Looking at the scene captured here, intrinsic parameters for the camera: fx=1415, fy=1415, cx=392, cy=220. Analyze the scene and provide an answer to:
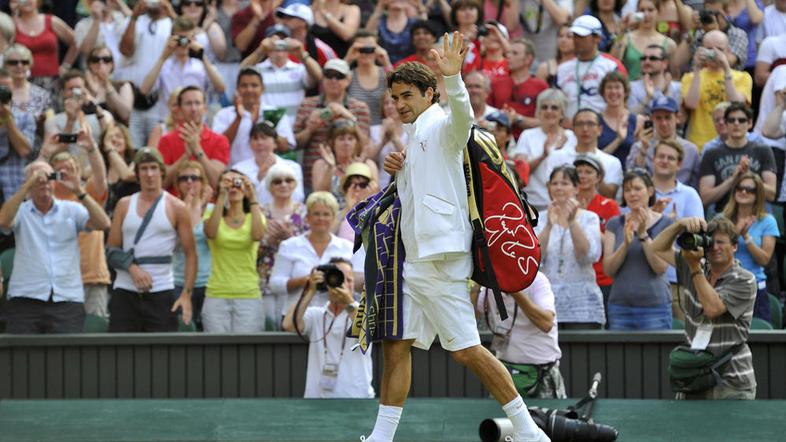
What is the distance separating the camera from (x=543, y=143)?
38.6ft

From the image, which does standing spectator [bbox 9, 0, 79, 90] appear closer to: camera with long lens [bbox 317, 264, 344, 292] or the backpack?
camera with long lens [bbox 317, 264, 344, 292]

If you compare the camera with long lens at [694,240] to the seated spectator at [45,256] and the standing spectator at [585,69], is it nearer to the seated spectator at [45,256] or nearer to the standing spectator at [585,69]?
the seated spectator at [45,256]

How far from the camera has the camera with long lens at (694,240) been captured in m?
7.89

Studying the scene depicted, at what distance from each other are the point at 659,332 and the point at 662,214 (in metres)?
1.10

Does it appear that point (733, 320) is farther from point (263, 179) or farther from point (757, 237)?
point (263, 179)

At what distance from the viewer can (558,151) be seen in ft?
37.7

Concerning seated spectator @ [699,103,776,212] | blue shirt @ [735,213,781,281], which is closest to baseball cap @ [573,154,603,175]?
seated spectator @ [699,103,776,212]

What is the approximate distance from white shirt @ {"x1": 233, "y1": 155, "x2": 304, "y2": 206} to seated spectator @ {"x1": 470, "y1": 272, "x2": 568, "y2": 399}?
3.37 meters

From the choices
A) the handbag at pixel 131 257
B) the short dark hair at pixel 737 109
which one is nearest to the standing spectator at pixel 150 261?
the handbag at pixel 131 257

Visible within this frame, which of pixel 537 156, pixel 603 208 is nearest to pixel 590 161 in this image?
pixel 603 208

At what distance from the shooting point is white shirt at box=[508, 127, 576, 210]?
37.8ft

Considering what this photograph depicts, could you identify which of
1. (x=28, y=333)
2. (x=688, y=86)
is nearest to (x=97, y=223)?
(x=28, y=333)

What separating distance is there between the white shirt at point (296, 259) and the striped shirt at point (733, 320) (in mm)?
2590

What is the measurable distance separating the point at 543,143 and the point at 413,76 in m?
5.48
